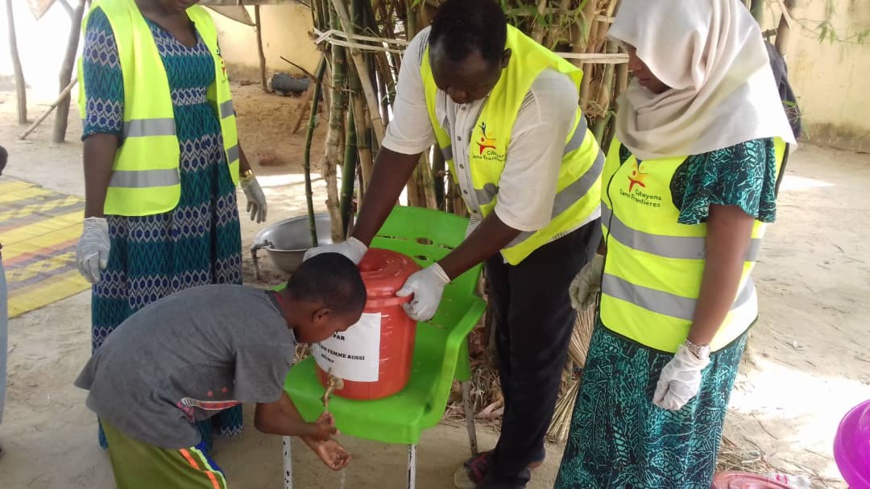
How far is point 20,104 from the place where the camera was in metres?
6.98

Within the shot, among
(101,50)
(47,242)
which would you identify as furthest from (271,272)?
(101,50)

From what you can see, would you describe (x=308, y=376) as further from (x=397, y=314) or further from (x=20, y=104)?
(x=20, y=104)

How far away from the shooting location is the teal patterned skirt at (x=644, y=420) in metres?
1.50

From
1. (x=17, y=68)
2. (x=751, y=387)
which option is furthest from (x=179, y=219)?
(x=17, y=68)

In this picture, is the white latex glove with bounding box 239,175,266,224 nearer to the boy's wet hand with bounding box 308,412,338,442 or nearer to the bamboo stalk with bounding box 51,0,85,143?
the boy's wet hand with bounding box 308,412,338,442

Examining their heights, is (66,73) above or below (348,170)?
above

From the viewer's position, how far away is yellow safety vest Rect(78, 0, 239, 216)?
1836mm

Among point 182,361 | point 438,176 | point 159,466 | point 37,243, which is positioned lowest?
point 37,243

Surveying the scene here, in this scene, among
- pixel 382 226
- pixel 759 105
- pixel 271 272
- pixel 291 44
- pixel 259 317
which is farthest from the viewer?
pixel 291 44

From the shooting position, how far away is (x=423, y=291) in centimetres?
167

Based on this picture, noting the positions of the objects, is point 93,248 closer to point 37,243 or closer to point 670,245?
point 670,245

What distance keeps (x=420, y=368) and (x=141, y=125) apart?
1028 mm

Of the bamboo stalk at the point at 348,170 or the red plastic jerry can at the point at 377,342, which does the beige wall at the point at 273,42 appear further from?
the red plastic jerry can at the point at 377,342

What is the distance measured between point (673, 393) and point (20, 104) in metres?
7.48
